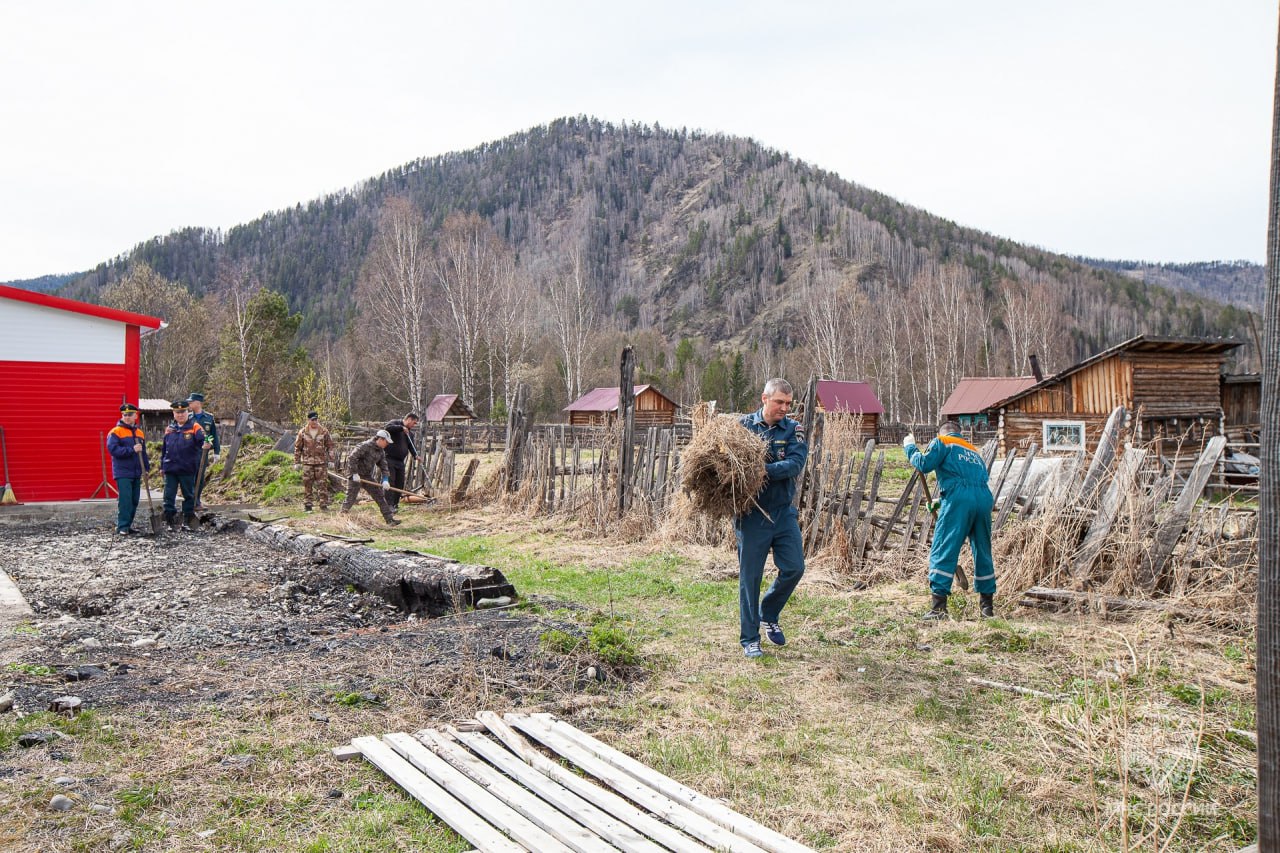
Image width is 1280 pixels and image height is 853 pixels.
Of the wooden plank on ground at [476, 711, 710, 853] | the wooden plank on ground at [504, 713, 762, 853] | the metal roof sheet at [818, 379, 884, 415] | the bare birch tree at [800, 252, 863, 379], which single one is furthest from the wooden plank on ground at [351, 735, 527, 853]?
the bare birch tree at [800, 252, 863, 379]

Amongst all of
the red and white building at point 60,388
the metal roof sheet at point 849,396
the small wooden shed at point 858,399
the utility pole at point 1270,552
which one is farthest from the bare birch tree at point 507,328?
the utility pole at point 1270,552

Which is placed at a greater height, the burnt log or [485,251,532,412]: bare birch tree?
[485,251,532,412]: bare birch tree

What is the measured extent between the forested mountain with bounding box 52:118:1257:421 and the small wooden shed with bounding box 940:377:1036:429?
20.9 feet

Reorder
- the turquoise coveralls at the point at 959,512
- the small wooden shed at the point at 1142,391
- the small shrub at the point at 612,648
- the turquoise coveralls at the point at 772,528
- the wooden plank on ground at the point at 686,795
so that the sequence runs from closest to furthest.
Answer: the wooden plank on ground at the point at 686,795 → the small shrub at the point at 612,648 → the turquoise coveralls at the point at 772,528 → the turquoise coveralls at the point at 959,512 → the small wooden shed at the point at 1142,391

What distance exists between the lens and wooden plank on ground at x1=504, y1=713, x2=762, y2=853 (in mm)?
2740

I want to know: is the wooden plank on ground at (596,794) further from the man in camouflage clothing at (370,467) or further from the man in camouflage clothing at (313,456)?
the man in camouflage clothing at (313,456)

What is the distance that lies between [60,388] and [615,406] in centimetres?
3137

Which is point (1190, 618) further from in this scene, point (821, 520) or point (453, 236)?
point (453, 236)

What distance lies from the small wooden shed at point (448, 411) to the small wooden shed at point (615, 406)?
586cm

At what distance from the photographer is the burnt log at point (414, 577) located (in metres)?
6.49

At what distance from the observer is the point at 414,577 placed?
686 cm

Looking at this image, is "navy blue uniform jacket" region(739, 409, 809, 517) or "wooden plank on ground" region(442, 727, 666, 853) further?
"navy blue uniform jacket" region(739, 409, 809, 517)

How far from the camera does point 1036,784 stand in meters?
3.25

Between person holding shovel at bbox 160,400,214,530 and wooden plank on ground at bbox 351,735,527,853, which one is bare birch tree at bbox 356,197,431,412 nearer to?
person holding shovel at bbox 160,400,214,530
